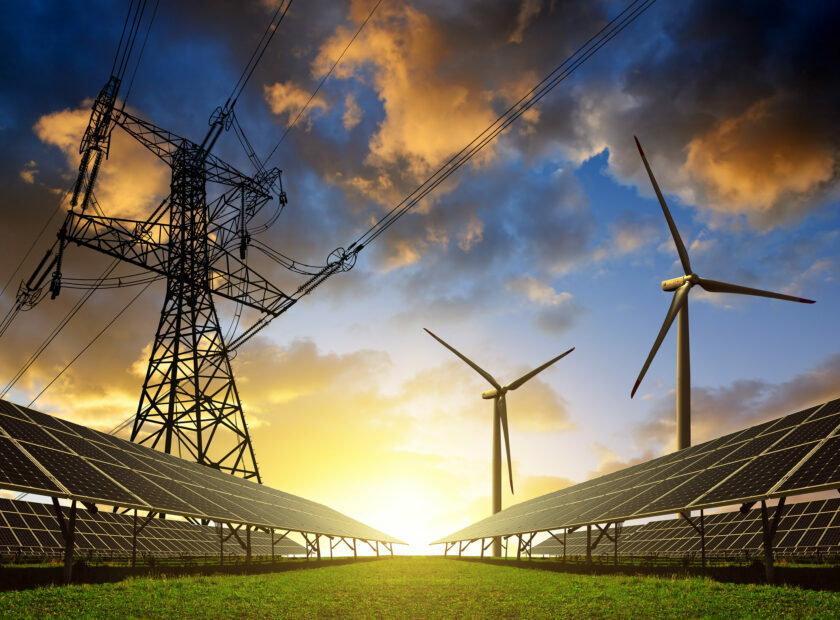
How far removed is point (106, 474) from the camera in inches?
963

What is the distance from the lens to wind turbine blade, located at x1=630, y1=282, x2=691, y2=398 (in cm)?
4267

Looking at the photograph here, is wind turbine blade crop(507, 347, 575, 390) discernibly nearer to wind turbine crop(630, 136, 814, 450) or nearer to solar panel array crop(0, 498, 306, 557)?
wind turbine crop(630, 136, 814, 450)

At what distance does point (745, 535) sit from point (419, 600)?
112ft

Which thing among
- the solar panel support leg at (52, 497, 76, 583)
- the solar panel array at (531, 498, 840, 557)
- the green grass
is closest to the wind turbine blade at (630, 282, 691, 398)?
the solar panel array at (531, 498, 840, 557)

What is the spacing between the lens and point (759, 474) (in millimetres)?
22031

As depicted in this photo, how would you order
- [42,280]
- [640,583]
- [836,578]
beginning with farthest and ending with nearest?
[42,280] → [640,583] → [836,578]

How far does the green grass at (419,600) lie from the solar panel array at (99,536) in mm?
13428

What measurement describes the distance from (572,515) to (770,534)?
17.7 metres

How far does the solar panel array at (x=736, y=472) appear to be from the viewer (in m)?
19.7

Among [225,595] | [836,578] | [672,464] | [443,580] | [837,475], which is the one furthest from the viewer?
[672,464]

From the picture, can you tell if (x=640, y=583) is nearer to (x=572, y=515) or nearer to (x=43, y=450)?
(x=572, y=515)

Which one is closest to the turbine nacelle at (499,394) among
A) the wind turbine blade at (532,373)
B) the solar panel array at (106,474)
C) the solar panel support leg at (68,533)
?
the wind turbine blade at (532,373)

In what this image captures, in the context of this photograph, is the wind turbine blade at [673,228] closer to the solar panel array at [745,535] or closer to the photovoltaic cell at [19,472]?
the solar panel array at [745,535]

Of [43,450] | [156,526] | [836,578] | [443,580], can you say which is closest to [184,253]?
[156,526]
